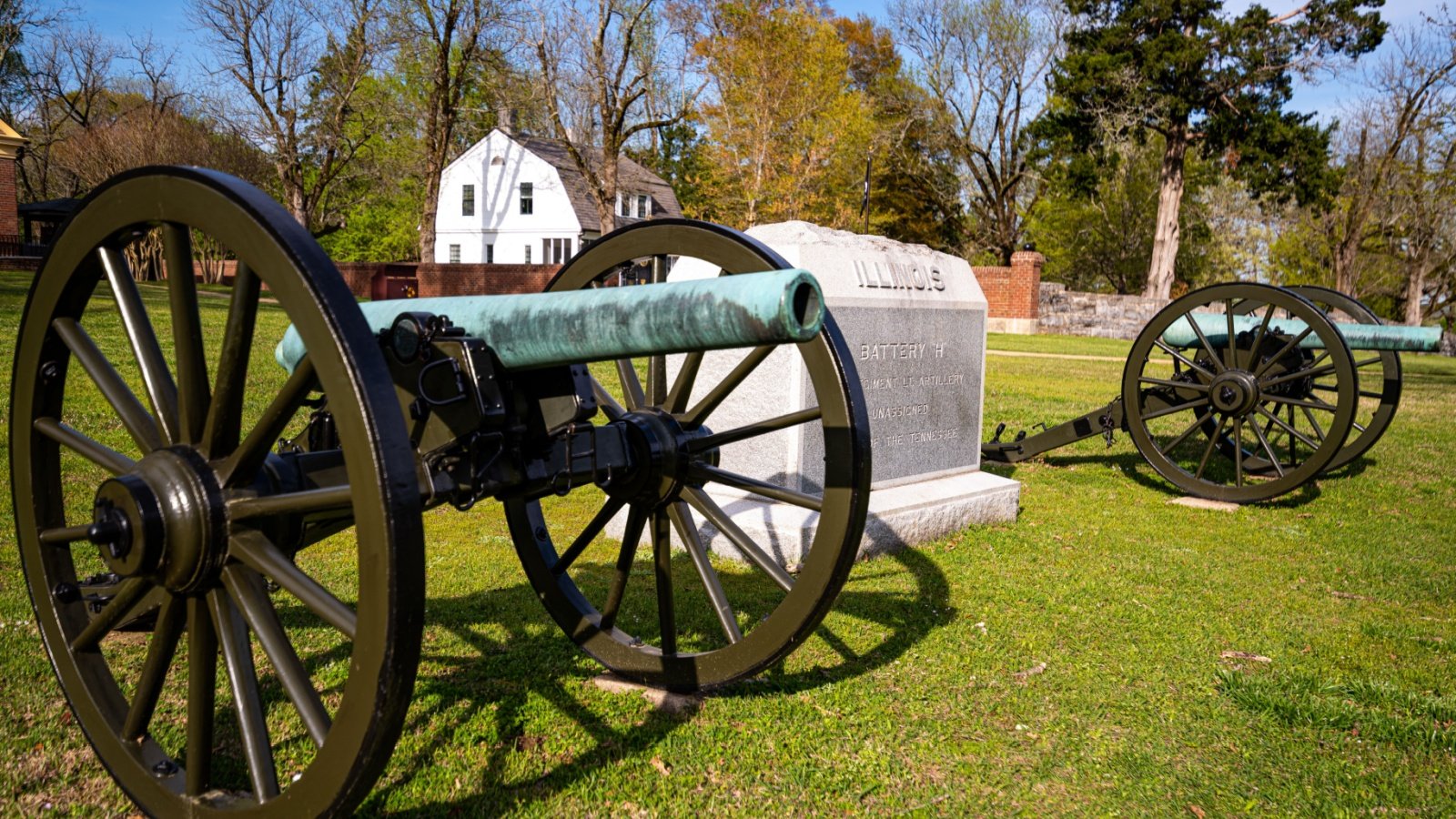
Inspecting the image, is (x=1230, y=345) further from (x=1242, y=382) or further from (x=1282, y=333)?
(x=1282, y=333)

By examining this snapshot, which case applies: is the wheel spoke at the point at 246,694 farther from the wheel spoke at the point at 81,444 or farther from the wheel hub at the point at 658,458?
the wheel hub at the point at 658,458

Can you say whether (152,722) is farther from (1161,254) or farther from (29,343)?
(1161,254)

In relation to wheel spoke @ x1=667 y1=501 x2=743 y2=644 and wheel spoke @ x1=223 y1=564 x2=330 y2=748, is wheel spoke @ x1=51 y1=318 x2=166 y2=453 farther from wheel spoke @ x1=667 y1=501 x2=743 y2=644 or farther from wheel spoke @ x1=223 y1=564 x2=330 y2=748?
wheel spoke @ x1=667 y1=501 x2=743 y2=644

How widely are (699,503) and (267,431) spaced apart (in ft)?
5.28

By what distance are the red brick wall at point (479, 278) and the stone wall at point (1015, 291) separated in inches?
534

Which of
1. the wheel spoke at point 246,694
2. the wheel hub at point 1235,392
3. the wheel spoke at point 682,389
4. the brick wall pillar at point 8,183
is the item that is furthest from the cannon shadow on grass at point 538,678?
the brick wall pillar at point 8,183

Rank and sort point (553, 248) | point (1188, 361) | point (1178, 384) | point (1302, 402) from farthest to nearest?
point (553, 248) → point (1188, 361) → point (1178, 384) → point (1302, 402)

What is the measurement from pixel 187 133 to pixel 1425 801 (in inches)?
1690

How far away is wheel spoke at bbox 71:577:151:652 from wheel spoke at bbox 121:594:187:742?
68mm

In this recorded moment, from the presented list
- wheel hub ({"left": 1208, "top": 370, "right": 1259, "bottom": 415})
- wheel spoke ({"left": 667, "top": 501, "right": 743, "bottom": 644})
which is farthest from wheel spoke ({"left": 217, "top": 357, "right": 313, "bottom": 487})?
wheel hub ({"left": 1208, "top": 370, "right": 1259, "bottom": 415})

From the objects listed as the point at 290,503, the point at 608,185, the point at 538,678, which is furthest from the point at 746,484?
the point at 608,185

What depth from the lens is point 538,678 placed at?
3.65 metres

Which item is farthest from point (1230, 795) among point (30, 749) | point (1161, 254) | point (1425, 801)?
point (1161, 254)

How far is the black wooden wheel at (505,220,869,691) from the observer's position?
2891 mm
